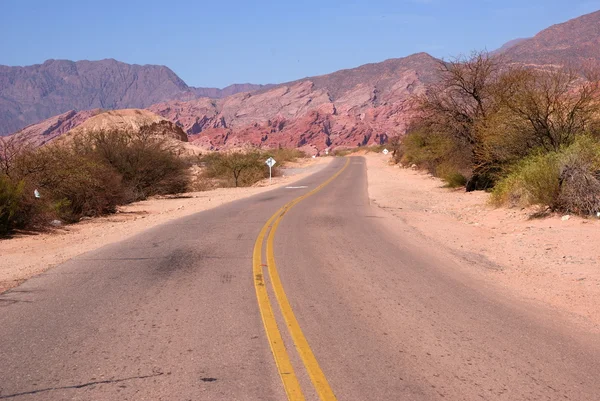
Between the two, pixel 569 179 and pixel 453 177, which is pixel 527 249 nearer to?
pixel 569 179

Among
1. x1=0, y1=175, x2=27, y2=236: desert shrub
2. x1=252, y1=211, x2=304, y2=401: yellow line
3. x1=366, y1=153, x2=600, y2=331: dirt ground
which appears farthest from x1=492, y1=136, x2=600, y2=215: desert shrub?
x1=0, y1=175, x2=27, y2=236: desert shrub

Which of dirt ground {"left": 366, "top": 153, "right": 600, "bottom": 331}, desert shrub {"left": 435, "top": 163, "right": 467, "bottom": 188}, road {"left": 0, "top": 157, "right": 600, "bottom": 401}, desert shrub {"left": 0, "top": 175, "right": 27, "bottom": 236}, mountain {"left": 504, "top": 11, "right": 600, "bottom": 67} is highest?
mountain {"left": 504, "top": 11, "right": 600, "bottom": 67}

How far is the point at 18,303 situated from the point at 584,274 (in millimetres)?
8944

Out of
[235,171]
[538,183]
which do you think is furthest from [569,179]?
[235,171]

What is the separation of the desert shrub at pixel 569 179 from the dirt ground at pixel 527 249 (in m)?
0.43

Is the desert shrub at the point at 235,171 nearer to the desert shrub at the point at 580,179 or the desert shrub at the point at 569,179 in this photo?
the desert shrub at the point at 569,179

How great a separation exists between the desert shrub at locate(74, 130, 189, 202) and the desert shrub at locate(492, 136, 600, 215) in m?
19.8

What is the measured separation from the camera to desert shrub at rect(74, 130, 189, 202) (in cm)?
3178

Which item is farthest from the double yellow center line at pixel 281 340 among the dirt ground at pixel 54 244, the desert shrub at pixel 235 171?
the desert shrub at pixel 235 171

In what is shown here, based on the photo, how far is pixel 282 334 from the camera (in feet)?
21.8

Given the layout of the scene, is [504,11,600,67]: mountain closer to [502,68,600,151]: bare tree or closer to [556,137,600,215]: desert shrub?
[502,68,600,151]: bare tree

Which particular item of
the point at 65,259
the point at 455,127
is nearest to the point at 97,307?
the point at 65,259

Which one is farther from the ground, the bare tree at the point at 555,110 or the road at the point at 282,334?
the bare tree at the point at 555,110

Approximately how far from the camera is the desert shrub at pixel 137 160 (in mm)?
31781
